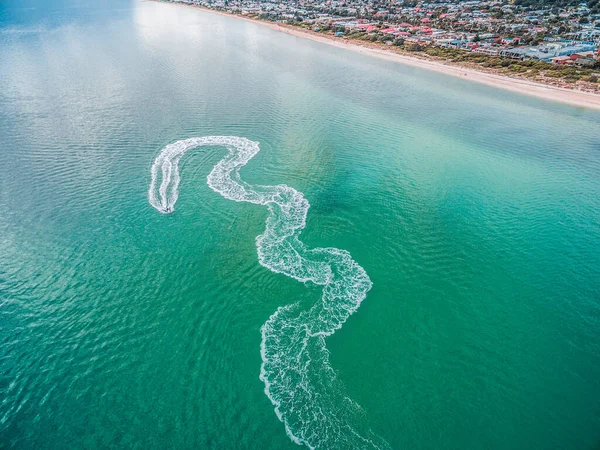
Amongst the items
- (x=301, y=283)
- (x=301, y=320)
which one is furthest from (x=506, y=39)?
(x=301, y=320)

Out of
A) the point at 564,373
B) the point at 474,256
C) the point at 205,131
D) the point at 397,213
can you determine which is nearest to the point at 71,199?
the point at 205,131

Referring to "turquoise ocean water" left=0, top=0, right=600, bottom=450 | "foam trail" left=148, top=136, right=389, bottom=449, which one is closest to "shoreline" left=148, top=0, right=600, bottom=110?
"turquoise ocean water" left=0, top=0, right=600, bottom=450

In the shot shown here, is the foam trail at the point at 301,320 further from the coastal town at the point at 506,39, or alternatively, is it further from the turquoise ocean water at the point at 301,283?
the coastal town at the point at 506,39

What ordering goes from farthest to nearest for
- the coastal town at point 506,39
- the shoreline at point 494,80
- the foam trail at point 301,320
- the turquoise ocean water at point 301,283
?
1. the coastal town at point 506,39
2. the shoreline at point 494,80
3. the turquoise ocean water at point 301,283
4. the foam trail at point 301,320

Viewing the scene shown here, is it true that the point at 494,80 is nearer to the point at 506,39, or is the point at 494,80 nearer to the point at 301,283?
the point at 506,39

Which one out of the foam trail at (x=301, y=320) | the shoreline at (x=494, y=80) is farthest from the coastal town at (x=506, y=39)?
the foam trail at (x=301, y=320)

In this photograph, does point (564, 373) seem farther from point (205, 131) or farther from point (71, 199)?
point (205, 131)
